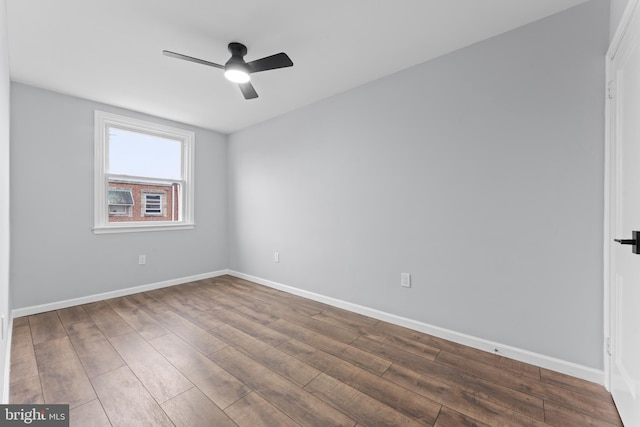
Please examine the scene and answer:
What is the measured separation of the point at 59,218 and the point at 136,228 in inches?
29.2

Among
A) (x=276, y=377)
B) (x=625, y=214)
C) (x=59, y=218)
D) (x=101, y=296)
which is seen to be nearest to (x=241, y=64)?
(x=276, y=377)

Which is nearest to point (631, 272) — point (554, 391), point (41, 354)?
point (554, 391)

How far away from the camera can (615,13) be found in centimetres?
152

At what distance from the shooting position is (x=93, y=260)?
316 centimetres

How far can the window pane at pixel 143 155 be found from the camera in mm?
3387

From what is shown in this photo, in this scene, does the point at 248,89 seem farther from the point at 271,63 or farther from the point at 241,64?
the point at 271,63

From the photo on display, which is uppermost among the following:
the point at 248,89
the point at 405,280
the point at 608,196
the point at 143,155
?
the point at 248,89

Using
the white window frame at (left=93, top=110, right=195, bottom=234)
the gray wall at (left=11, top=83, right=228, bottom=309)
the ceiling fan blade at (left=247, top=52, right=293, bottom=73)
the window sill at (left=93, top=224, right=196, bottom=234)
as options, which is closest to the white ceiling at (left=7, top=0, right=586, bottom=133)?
the ceiling fan blade at (left=247, top=52, right=293, bottom=73)

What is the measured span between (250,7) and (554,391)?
304cm

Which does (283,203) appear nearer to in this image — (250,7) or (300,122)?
(300,122)

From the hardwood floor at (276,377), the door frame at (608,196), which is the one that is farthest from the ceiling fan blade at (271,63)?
the hardwood floor at (276,377)

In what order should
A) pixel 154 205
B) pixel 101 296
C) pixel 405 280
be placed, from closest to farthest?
pixel 405 280
pixel 101 296
pixel 154 205

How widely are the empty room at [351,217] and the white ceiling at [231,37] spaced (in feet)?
0.06

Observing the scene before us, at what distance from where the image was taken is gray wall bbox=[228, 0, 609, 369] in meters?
1.69
